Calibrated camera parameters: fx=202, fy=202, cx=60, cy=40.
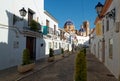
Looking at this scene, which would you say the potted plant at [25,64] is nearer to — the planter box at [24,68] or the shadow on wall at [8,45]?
the planter box at [24,68]

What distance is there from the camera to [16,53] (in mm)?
16203

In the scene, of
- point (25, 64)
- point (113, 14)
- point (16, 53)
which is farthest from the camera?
point (16, 53)

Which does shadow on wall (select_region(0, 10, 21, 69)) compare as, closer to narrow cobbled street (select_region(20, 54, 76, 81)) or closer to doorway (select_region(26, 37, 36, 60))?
narrow cobbled street (select_region(20, 54, 76, 81))

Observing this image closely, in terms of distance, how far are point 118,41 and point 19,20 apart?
909cm

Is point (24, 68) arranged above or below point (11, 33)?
below

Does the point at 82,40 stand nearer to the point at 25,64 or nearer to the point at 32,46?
the point at 32,46

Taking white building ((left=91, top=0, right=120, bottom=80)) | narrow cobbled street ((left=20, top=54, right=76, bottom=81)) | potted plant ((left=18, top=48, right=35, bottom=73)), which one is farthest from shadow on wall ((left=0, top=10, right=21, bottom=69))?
white building ((left=91, top=0, right=120, bottom=80))

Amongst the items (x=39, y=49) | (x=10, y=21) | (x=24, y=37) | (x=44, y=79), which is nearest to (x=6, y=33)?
(x=10, y=21)

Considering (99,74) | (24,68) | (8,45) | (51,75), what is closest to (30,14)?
(8,45)

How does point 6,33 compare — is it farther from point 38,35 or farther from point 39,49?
point 39,49

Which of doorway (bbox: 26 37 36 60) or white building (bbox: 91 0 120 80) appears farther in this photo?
doorway (bbox: 26 37 36 60)

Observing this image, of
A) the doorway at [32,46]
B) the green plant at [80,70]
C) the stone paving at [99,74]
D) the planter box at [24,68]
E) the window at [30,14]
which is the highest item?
the window at [30,14]

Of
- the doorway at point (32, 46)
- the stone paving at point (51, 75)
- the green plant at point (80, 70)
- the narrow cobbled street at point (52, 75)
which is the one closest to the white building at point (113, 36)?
the stone paving at point (51, 75)

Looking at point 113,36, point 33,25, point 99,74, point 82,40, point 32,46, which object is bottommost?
point 99,74
